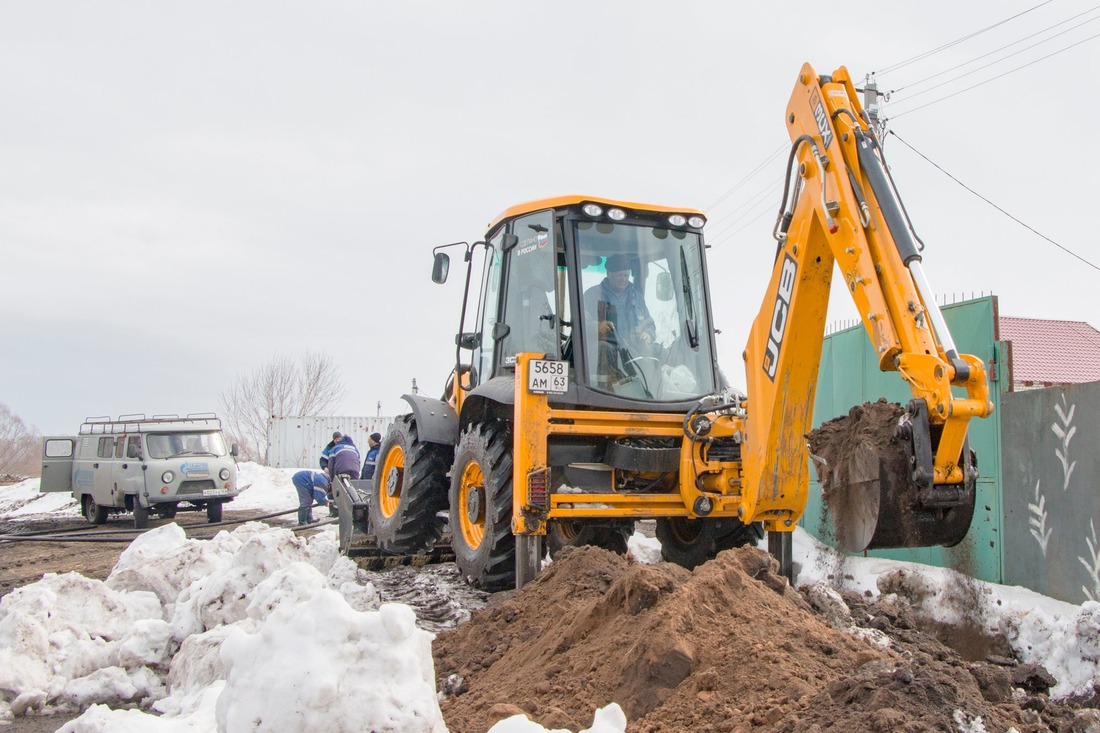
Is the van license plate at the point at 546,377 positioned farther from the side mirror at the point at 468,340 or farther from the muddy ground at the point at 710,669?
the side mirror at the point at 468,340

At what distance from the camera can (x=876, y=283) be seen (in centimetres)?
511

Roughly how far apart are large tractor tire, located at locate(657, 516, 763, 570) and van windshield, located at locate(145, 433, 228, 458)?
12.8 metres

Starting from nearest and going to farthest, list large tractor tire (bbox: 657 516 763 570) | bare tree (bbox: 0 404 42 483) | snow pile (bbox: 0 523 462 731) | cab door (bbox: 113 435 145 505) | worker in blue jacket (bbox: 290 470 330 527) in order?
snow pile (bbox: 0 523 462 731)
large tractor tire (bbox: 657 516 763 570)
worker in blue jacket (bbox: 290 470 330 527)
cab door (bbox: 113 435 145 505)
bare tree (bbox: 0 404 42 483)

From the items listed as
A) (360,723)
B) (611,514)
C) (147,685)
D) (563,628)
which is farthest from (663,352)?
(360,723)

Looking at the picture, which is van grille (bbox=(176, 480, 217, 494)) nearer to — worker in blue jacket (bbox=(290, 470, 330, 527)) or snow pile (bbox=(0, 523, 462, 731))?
worker in blue jacket (bbox=(290, 470, 330, 527))

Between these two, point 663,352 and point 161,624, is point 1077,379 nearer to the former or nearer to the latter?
point 663,352

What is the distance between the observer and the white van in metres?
17.3

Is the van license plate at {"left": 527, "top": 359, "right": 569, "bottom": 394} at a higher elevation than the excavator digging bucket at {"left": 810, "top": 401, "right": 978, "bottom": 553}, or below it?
higher

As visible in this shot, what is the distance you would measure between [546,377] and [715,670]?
9.87 feet

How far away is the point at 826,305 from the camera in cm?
581

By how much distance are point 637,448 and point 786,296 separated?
162 cm

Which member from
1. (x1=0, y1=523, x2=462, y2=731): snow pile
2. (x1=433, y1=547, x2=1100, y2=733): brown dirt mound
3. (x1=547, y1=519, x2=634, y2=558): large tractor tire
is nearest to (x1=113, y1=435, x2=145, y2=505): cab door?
(x1=0, y1=523, x2=462, y2=731): snow pile

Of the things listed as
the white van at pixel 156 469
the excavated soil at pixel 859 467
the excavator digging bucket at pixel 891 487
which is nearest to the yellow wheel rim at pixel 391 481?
the excavated soil at pixel 859 467

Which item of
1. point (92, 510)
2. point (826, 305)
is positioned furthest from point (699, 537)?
point (92, 510)
